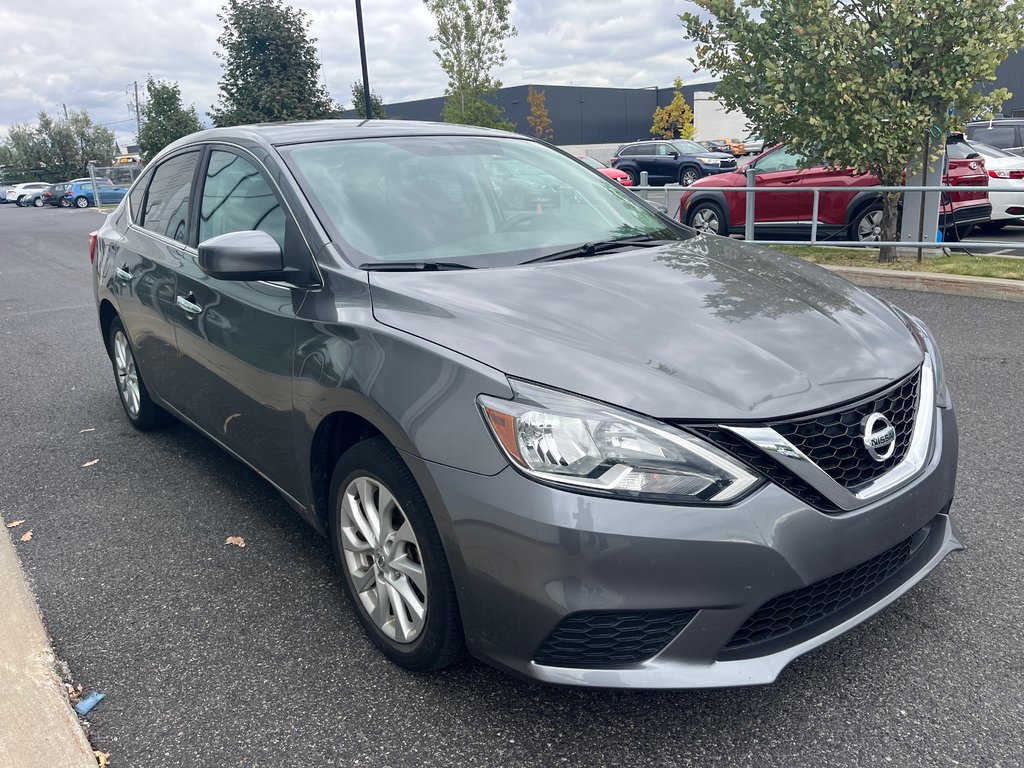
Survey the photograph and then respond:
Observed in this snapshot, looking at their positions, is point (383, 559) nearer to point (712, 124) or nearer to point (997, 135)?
point (997, 135)

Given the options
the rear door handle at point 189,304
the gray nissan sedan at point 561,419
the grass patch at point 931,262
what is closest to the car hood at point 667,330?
the gray nissan sedan at point 561,419

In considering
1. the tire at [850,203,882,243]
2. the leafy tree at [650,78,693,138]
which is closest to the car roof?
the tire at [850,203,882,243]

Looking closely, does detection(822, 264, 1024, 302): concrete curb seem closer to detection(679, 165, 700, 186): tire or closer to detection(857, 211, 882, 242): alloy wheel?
detection(857, 211, 882, 242): alloy wheel

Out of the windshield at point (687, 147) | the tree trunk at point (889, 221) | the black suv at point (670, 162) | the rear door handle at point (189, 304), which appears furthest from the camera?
the windshield at point (687, 147)

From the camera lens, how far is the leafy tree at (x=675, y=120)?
59844mm

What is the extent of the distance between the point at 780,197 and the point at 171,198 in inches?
350

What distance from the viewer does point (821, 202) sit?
10812 millimetres

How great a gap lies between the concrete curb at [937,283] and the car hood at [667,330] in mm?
5602

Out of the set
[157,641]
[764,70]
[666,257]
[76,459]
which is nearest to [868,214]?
[764,70]

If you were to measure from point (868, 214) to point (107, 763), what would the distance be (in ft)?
33.9

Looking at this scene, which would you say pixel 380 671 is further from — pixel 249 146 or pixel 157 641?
pixel 249 146

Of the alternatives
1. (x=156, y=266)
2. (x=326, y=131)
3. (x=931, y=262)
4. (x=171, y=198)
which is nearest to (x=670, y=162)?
(x=931, y=262)

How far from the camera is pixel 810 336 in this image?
2.48 meters

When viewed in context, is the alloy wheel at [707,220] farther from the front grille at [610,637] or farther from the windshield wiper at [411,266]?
the front grille at [610,637]
